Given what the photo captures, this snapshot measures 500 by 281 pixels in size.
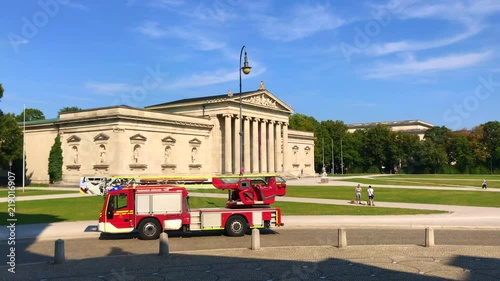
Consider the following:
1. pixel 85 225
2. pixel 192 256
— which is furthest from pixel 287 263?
pixel 85 225

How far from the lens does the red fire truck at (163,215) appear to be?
2080 centimetres

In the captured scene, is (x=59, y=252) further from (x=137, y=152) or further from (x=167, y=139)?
(x=167, y=139)

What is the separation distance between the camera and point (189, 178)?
22266 mm

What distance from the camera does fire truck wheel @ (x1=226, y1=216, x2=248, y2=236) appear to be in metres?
21.5

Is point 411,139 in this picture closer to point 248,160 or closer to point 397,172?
point 397,172

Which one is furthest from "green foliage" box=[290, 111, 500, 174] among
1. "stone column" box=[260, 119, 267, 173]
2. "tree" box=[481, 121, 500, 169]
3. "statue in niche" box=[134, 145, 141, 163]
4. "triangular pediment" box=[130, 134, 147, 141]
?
"statue in niche" box=[134, 145, 141, 163]

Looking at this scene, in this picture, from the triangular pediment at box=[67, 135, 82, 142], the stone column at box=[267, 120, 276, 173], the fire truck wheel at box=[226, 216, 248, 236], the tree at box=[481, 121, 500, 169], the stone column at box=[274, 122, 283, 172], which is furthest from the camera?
the tree at box=[481, 121, 500, 169]

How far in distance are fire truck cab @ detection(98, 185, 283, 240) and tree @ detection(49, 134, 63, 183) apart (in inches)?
2102

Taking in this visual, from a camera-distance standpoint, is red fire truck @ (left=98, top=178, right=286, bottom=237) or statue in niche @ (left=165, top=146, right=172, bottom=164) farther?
statue in niche @ (left=165, top=146, right=172, bottom=164)

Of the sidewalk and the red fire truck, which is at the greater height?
the red fire truck

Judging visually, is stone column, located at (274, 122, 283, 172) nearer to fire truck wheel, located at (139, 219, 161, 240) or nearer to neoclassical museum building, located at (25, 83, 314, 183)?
neoclassical museum building, located at (25, 83, 314, 183)

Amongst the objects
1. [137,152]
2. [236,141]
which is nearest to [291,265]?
[137,152]

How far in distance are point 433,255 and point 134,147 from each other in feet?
189

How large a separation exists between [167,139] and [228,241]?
184 ft
